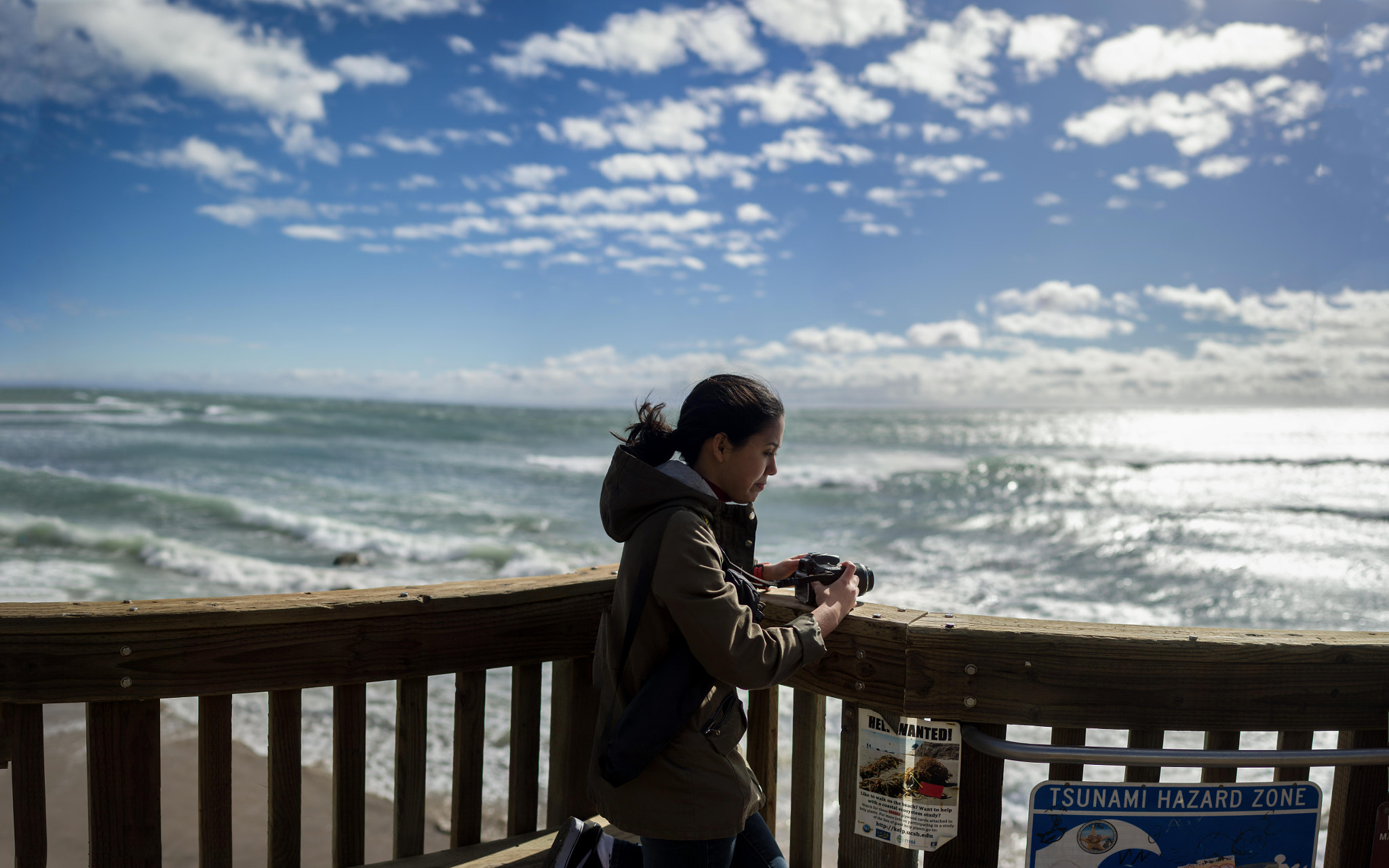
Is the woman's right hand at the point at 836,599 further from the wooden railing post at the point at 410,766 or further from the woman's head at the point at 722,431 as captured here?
the wooden railing post at the point at 410,766

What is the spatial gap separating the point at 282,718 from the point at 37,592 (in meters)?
8.67

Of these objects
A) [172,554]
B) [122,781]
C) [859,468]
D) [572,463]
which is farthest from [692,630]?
[859,468]

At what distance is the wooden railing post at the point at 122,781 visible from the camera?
1835mm

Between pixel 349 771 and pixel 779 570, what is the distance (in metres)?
1.16

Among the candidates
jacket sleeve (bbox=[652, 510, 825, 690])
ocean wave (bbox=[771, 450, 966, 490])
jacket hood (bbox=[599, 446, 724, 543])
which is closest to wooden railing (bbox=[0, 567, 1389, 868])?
jacket sleeve (bbox=[652, 510, 825, 690])

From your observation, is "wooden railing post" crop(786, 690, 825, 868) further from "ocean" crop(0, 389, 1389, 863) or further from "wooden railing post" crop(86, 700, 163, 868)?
"ocean" crop(0, 389, 1389, 863)

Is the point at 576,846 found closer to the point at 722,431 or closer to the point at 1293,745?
the point at 722,431

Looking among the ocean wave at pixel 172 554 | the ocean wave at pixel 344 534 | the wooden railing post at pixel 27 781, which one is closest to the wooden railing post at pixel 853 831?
the wooden railing post at pixel 27 781

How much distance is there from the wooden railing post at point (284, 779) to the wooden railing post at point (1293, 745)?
7.21ft

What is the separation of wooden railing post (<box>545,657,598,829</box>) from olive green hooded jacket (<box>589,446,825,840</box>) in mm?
522

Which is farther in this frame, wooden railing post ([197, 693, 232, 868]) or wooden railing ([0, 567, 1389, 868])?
wooden railing post ([197, 693, 232, 868])

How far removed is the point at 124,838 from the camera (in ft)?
6.11

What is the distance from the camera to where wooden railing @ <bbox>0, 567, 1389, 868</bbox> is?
5.72 ft

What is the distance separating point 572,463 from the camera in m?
30.6
